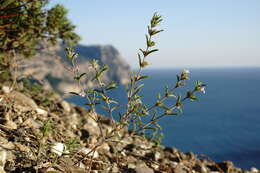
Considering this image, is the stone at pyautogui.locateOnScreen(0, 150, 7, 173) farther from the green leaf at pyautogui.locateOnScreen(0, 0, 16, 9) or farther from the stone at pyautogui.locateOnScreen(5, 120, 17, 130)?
the green leaf at pyautogui.locateOnScreen(0, 0, 16, 9)

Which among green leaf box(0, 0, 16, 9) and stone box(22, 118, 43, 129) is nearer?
stone box(22, 118, 43, 129)

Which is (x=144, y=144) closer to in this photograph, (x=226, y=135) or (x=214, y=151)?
(x=214, y=151)

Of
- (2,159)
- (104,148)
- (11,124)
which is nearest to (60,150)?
(2,159)

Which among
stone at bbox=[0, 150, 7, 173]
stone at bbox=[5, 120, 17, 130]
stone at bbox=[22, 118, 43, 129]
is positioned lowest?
stone at bbox=[0, 150, 7, 173]

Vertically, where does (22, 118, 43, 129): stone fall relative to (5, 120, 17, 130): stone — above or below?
below

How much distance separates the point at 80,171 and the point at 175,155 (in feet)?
13.3

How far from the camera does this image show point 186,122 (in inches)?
3661

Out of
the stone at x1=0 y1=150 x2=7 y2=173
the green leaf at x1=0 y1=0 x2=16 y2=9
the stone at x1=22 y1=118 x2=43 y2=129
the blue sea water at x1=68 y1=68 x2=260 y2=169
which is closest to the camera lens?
the stone at x1=0 y1=150 x2=7 y2=173

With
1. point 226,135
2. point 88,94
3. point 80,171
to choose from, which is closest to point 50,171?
point 80,171

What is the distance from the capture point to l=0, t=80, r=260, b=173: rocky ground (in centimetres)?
377

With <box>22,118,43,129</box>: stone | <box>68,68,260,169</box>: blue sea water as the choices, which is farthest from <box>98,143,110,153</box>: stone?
<box>68,68,260,169</box>: blue sea water

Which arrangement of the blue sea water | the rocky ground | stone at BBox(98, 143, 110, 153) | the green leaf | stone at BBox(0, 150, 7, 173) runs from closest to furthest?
stone at BBox(0, 150, 7, 173), the rocky ground, stone at BBox(98, 143, 110, 153), the green leaf, the blue sea water

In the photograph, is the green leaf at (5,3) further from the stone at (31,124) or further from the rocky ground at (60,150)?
the stone at (31,124)

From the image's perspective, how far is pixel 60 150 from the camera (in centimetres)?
445
